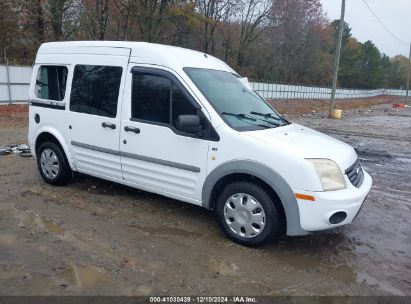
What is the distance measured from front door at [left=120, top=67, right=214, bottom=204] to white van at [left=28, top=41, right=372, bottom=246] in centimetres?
1

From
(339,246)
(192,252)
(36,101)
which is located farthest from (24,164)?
(339,246)

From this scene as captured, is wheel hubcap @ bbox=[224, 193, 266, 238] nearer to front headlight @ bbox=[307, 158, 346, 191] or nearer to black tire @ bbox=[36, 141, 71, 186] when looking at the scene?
front headlight @ bbox=[307, 158, 346, 191]

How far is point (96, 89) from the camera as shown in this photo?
5.45 metres

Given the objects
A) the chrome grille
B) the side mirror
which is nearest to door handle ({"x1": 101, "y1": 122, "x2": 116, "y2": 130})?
the side mirror

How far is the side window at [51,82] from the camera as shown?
589cm

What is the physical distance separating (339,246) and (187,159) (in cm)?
199

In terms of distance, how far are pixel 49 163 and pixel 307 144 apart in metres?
3.90

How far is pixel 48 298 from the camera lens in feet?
10.8

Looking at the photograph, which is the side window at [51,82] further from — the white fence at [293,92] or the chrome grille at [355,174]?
the white fence at [293,92]

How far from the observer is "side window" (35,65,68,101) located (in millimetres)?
5887

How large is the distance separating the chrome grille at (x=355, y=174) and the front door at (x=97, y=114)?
2811 mm

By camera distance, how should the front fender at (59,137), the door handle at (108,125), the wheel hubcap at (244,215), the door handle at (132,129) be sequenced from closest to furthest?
the wheel hubcap at (244,215), the door handle at (132,129), the door handle at (108,125), the front fender at (59,137)

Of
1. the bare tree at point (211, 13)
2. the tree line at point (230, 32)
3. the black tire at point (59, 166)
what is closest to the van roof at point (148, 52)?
the black tire at point (59, 166)

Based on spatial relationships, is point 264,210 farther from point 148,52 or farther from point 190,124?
point 148,52
